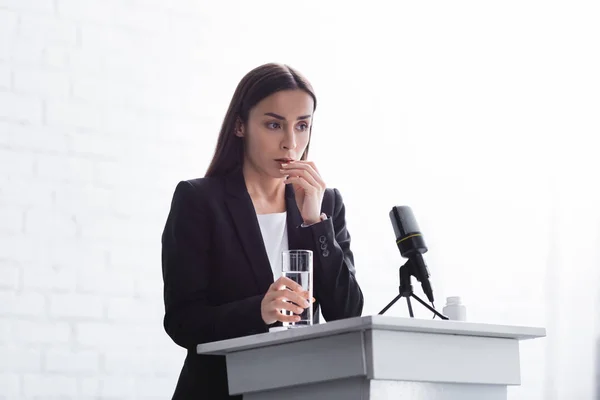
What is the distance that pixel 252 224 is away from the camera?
1919 mm

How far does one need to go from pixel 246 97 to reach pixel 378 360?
0.87m

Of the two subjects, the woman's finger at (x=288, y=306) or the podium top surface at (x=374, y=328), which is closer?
the podium top surface at (x=374, y=328)

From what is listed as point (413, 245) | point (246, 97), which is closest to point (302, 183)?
point (246, 97)

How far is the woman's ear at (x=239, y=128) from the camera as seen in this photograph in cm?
206

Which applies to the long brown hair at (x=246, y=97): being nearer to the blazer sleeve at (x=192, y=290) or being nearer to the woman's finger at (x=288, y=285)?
the blazer sleeve at (x=192, y=290)

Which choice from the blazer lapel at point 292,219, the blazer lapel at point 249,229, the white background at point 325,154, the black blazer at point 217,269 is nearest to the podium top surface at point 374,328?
the black blazer at point 217,269

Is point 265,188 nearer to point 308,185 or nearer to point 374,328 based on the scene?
point 308,185

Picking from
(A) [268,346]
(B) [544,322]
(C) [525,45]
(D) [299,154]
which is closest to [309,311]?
(A) [268,346]

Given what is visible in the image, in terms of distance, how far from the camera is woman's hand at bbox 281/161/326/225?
193cm

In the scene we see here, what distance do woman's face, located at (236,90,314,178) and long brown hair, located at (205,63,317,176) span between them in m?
0.02

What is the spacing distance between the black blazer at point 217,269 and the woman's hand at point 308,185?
0.03 metres

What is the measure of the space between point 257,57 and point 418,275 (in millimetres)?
1447

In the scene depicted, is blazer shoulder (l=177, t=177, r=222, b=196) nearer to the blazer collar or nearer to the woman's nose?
the blazer collar

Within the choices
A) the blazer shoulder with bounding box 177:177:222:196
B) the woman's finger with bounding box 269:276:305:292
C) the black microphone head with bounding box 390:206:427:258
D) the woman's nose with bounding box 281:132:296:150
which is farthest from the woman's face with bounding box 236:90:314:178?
the woman's finger with bounding box 269:276:305:292
